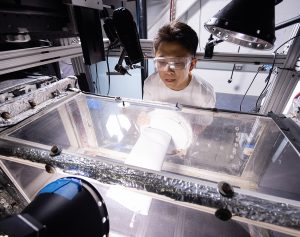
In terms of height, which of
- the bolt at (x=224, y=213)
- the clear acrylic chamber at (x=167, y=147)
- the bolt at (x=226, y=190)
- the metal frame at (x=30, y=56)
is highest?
the metal frame at (x=30, y=56)

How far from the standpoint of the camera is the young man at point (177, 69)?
111cm

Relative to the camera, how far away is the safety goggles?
1.06m

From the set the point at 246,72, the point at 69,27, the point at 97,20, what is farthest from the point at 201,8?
the point at 69,27

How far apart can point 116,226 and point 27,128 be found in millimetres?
723

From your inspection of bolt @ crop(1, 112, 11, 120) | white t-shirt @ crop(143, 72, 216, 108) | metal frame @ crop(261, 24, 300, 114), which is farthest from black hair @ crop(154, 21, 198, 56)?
bolt @ crop(1, 112, 11, 120)

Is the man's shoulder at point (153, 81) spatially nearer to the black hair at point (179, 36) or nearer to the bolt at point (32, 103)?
the black hair at point (179, 36)

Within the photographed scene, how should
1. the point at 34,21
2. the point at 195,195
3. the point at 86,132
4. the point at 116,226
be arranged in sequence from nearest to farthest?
the point at 195,195 < the point at 34,21 < the point at 116,226 < the point at 86,132

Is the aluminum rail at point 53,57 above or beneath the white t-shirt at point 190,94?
above

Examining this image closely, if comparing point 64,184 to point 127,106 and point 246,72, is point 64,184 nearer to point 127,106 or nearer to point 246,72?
point 127,106

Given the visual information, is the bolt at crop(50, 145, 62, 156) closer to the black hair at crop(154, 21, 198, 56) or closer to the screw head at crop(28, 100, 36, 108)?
the screw head at crop(28, 100, 36, 108)

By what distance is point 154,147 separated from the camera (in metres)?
0.84

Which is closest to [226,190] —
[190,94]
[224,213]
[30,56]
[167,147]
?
[224,213]

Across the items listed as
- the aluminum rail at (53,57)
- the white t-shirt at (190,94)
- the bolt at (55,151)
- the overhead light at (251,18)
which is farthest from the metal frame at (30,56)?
the overhead light at (251,18)

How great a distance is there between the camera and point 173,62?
1.08 m
